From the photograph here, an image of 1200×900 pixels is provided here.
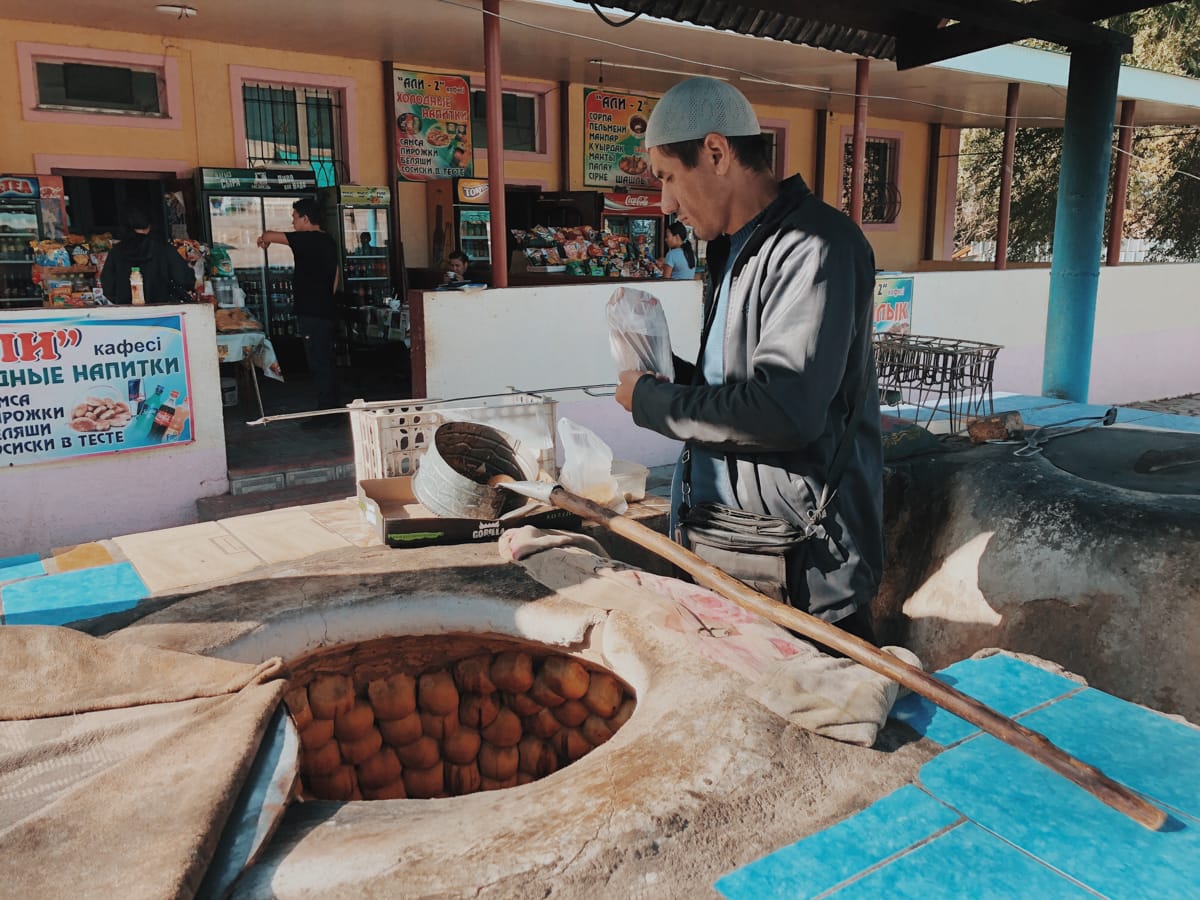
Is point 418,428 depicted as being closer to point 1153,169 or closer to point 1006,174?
point 1006,174

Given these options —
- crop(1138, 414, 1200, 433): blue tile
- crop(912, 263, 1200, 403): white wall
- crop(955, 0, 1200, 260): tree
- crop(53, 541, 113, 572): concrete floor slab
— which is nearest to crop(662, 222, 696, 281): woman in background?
crop(912, 263, 1200, 403): white wall

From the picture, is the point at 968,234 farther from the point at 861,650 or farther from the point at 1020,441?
the point at 861,650

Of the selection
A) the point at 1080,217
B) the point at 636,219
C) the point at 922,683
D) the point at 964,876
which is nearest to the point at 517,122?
the point at 636,219

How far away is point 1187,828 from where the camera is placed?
176 cm

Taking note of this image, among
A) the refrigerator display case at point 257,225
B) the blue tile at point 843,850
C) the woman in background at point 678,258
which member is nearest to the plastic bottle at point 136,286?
the refrigerator display case at point 257,225

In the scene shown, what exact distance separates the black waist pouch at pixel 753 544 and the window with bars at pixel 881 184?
523 inches

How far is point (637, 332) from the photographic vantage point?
2525mm

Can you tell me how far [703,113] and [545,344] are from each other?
5.35 m

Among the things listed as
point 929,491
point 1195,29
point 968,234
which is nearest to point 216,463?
point 929,491

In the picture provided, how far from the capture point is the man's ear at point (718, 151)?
2.26m

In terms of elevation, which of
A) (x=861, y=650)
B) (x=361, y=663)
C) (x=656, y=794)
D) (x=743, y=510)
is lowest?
(x=361, y=663)

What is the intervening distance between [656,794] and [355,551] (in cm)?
203

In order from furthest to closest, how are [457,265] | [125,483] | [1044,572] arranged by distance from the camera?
1. [457,265]
2. [125,483]
3. [1044,572]

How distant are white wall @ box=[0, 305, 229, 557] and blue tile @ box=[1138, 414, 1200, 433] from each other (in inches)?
227
